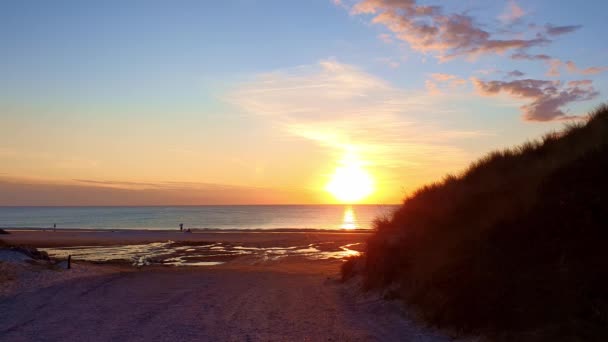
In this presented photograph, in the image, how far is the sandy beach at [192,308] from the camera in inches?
457

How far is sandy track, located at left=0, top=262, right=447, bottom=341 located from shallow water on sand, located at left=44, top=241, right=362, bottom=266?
12454mm

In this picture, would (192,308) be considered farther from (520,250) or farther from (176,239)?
(176,239)

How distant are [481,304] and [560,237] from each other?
241 centimetres

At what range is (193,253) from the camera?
3803cm

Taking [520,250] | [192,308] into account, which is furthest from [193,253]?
[520,250]

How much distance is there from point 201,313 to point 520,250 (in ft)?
27.6

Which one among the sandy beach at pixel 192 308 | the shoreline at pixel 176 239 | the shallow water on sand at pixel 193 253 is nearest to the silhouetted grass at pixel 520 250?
the sandy beach at pixel 192 308

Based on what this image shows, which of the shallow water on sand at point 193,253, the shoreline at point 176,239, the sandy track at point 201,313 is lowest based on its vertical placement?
the sandy track at point 201,313

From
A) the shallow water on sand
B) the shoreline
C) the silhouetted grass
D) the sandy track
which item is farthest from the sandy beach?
the shoreline

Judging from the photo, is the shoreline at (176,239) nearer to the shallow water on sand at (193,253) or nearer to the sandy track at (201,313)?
the shallow water on sand at (193,253)

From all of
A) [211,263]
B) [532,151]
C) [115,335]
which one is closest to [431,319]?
[115,335]

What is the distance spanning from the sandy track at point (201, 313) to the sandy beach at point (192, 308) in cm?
2

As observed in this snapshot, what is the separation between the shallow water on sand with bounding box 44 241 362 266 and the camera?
33406 millimetres

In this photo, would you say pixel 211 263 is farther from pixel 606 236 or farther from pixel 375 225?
pixel 606 236
